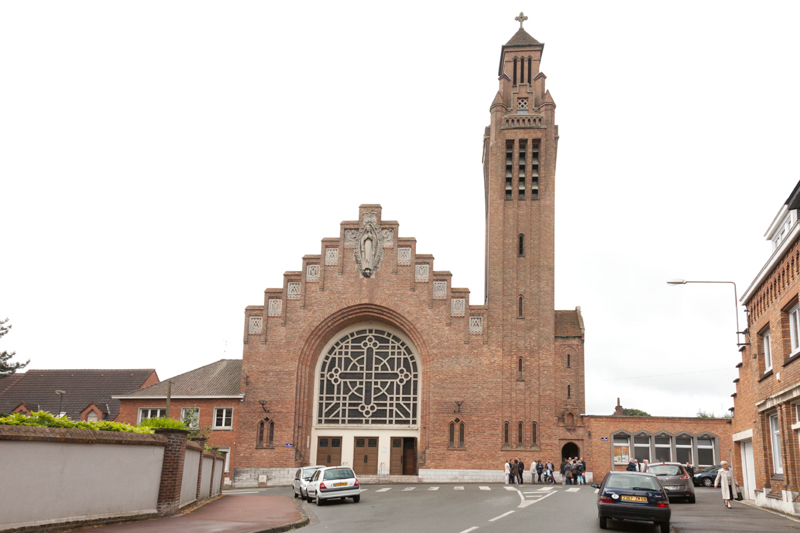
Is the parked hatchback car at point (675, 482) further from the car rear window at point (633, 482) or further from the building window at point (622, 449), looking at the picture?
the building window at point (622, 449)

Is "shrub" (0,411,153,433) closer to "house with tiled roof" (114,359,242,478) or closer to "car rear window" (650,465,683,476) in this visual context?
"car rear window" (650,465,683,476)

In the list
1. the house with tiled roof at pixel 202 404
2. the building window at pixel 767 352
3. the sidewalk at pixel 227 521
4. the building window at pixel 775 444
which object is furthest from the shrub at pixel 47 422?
the house with tiled roof at pixel 202 404

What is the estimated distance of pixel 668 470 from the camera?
77.7 ft

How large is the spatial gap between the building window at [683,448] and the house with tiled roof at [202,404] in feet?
80.6

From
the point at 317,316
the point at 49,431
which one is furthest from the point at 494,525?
the point at 317,316

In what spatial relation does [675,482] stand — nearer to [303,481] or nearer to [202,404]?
[303,481]

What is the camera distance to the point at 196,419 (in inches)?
1574

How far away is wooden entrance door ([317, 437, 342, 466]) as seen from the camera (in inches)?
1581

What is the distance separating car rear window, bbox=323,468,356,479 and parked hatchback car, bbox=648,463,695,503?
398 inches

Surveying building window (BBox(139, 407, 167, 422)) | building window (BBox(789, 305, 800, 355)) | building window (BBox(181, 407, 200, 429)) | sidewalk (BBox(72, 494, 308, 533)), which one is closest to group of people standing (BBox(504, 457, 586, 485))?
building window (BBox(181, 407, 200, 429))

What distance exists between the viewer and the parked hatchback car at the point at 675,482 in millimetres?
23125

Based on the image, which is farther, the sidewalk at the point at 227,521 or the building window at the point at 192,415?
the building window at the point at 192,415

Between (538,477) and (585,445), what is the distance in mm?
3314

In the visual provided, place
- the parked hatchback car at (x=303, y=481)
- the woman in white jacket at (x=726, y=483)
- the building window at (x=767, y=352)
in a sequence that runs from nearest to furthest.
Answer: the woman in white jacket at (x=726, y=483) → the building window at (x=767, y=352) → the parked hatchback car at (x=303, y=481)
